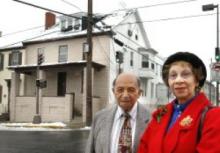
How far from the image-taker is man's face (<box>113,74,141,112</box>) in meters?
3.67

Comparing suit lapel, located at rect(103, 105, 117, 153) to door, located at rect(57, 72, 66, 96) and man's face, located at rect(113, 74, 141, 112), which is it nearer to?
man's face, located at rect(113, 74, 141, 112)

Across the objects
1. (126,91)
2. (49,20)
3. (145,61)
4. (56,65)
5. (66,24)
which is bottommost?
(126,91)

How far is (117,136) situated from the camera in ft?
11.9

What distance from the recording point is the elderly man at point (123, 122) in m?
3.57

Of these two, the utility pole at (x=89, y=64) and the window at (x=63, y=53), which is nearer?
the utility pole at (x=89, y=64)

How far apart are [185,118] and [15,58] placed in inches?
1536

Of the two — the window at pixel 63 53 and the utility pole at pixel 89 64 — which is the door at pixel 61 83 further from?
the utility pole at pixel 89 64

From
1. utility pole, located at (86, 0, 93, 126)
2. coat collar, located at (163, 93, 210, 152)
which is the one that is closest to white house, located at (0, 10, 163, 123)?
utility pole, located at (86, 0, 93, 126)

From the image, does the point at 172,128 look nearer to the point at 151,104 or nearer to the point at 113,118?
the point at 113,118

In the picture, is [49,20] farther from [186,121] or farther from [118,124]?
[186,121]

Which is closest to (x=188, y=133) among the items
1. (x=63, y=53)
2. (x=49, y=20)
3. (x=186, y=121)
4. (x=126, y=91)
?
(x=186, y=121)

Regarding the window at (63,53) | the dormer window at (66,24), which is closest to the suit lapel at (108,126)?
the window at (63,53)

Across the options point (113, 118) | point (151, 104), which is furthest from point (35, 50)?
point (113, 118)

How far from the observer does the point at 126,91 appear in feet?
12.1
